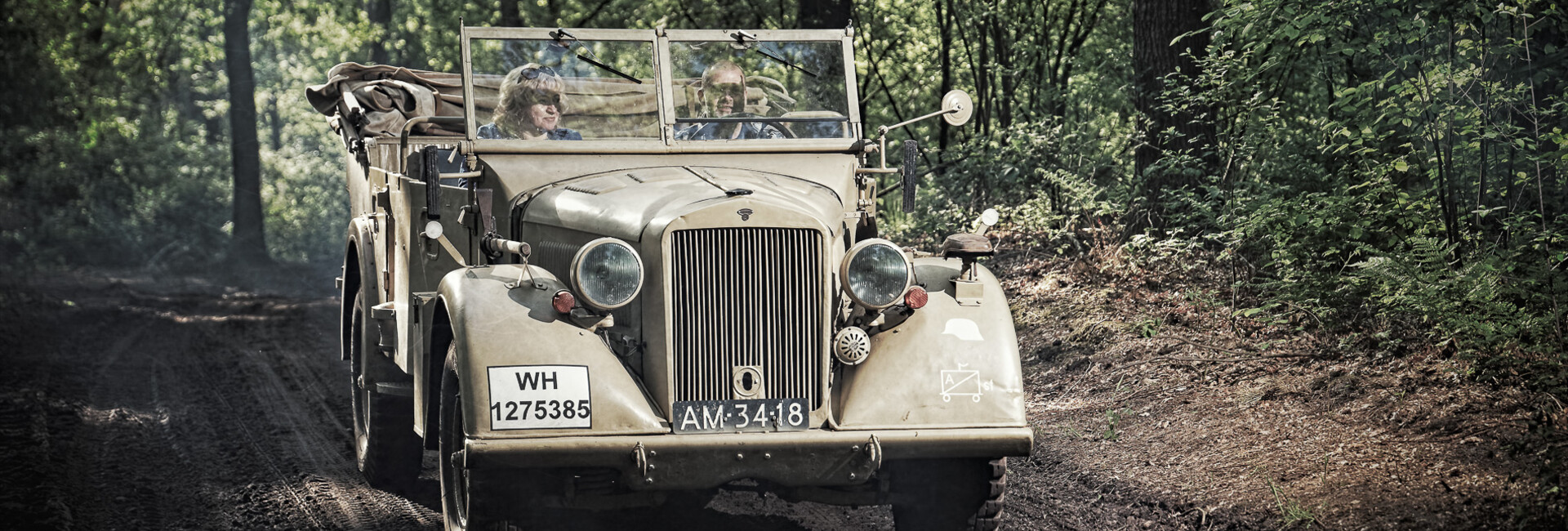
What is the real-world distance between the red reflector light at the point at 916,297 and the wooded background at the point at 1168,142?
2995 millimetres

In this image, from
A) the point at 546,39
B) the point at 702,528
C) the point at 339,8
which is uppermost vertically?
the point at 339,8

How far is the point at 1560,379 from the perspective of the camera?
6.14 metres

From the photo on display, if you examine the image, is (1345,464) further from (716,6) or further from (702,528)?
(716,6)

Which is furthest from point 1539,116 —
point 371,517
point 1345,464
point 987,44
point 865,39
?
point 865,39

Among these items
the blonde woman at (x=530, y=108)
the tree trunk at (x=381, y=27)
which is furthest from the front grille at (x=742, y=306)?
the tree trunk at (x=381, y=27)

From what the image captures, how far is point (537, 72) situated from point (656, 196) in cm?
155

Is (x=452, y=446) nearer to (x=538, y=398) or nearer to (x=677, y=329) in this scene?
(x=538, y=398)

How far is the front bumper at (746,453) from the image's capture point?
4859 mm

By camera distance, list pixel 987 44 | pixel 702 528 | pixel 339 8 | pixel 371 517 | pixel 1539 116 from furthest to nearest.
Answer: pixel 339 8, pixel 987 44, pixel 1539 116, pixel 371 517, pixel 702 528

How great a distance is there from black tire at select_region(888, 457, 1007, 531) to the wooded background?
8.91 ft

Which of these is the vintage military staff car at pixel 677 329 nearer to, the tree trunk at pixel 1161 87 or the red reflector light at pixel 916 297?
the red reflector light at pixel 916 297

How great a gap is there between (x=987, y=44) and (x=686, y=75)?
9.61 meters

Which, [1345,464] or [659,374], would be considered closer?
[659,374]

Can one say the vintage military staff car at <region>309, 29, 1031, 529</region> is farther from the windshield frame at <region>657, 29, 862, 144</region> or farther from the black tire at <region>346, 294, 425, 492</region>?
the black tire at <region>346, 294, 425, 492</region>
